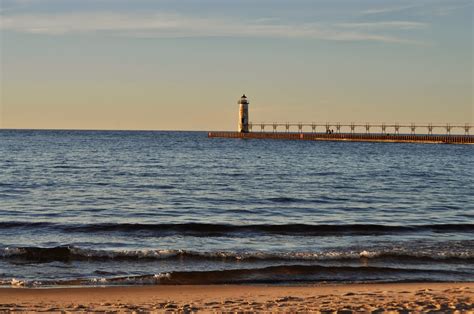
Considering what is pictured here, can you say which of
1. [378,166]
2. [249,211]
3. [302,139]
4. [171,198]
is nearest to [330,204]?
[249,211]

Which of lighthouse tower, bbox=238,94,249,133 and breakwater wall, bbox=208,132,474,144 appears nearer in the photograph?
breakwater wall, bbox=208,132,474,144

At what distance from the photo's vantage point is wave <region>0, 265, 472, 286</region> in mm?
13203

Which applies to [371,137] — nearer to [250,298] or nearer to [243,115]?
[243,115]

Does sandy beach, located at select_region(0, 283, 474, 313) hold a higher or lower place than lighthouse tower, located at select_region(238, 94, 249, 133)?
lower

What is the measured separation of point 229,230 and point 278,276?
5.93 meters

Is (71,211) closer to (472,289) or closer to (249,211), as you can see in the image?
(249,211)

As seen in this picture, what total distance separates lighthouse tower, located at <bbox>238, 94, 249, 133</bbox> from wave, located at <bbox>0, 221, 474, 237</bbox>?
9772 centimetres

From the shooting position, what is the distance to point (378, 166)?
49906mm

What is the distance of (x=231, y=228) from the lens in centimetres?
2023

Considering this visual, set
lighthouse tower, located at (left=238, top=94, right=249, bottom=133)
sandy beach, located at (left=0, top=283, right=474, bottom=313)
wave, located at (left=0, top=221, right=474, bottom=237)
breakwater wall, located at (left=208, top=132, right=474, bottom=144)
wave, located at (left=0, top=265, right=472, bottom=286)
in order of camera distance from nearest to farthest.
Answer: sandy beach, located at (left=0, top=283, right=474, bottom=313)
wave, located at (left=0, top=265, right=472, bottom=286)
wave, located at (left=0, top=221, right=474, bottom=237)
breakwater wall, located at (left=208, top=132, right=474, bottom=144)
lighthouse tower, located at (left=238, top=94, right=249, bottom=133)

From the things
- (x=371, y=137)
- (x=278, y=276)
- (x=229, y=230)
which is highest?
(x=371, y=137)

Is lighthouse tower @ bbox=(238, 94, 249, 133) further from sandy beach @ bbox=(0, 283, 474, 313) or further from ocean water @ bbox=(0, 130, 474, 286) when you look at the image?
sandy beach @ bbox=(0, 283, 474, 313)

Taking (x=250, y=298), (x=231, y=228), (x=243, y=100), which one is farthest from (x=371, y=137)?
(x=250, y=298)

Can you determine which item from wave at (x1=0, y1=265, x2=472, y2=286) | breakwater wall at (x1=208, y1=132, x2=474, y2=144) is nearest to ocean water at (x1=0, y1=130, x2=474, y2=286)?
wave at (x1=0, y1=265, x2=472, y2=286)
